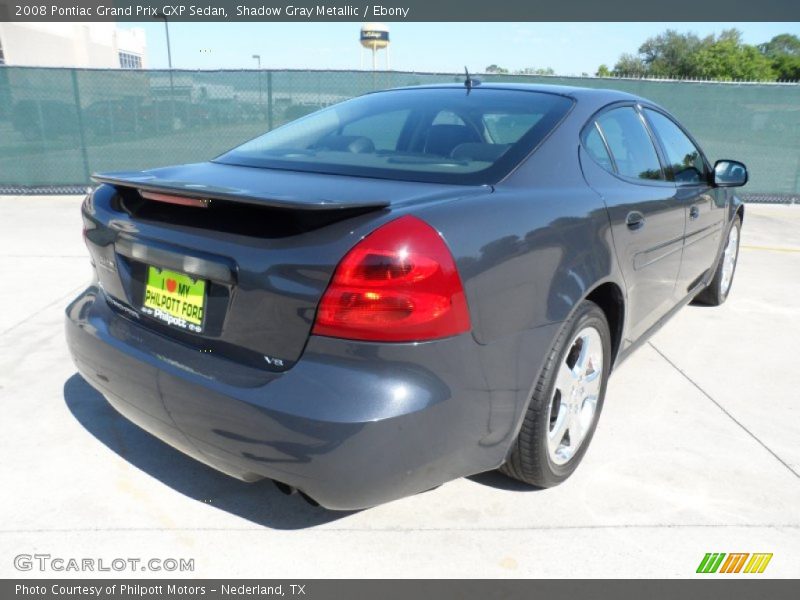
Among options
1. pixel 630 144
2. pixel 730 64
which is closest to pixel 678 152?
pixel 630 144

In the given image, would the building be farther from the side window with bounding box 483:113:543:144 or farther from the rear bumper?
the rear bumper

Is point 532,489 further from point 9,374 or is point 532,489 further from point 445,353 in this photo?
point 9,374

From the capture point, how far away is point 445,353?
5.84 feet

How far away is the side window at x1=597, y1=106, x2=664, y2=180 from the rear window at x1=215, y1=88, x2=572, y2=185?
12.3 inches

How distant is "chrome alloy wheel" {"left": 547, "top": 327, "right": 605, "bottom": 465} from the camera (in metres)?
2.41

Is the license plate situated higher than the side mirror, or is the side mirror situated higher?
the side mirror

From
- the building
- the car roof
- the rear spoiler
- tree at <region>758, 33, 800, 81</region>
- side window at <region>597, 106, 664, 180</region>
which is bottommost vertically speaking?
the rear spoiler

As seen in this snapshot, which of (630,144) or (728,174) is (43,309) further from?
(728,174)

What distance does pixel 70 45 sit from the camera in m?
48.6

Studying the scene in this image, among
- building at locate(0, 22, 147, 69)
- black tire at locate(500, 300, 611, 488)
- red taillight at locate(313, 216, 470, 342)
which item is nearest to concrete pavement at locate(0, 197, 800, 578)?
black tire at locate(500, 300, 611, 488)

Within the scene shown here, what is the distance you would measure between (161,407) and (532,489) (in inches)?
55.5

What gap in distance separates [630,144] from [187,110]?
8.48 m

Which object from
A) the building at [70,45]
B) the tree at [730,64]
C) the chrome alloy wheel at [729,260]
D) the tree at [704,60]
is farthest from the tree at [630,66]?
the chrome alloy wheel at [729,260]

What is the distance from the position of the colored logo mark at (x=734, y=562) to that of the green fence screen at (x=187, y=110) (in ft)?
27.2
